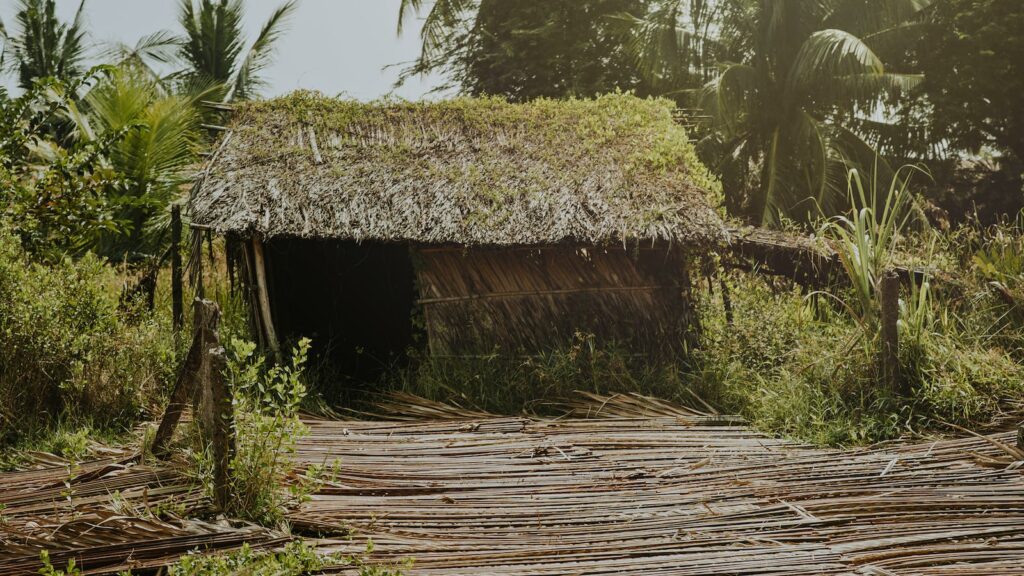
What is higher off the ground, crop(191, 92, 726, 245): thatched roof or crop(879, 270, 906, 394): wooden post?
crop(191, 92, 726, 245): thatched roof

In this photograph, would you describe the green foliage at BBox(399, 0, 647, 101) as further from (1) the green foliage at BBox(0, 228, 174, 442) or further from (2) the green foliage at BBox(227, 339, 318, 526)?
(2) the green foliage at BBox(227, 339, 318, 526)

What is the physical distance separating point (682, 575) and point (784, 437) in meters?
2.15

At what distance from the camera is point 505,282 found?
6656 millimetres

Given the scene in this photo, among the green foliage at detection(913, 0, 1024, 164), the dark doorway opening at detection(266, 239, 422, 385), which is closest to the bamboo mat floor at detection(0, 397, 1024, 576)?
the dark doorway opening at detection(266, 239, 422, 385)

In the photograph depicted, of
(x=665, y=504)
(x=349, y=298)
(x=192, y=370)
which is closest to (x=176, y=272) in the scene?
(x=349, y=298)

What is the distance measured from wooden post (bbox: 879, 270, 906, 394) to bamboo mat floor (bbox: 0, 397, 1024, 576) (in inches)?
24.2

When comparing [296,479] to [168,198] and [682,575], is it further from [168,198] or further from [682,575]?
[168,198]

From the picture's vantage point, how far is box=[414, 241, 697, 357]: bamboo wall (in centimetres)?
659

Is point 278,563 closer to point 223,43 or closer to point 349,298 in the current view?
point 349,298

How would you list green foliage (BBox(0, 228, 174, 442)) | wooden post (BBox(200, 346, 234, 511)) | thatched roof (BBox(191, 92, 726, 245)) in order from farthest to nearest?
thatched roof (BBox(191, 92, 726, 245))
green foliage (BBox(0, 228, 174, 442))
wooden post (BBox(200, 346, 234, 511))

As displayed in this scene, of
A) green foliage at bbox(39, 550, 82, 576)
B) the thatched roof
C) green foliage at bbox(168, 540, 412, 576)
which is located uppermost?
the thatched roof

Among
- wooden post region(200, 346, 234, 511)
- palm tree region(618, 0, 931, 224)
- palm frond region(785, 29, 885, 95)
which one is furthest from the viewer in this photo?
palm tree region(618, 0, 931, 224)

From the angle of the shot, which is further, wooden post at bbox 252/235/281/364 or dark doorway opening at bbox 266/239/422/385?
dark doorway opening at bbox 266/239/422/385

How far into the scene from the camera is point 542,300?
664cm
